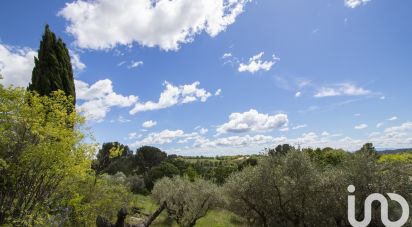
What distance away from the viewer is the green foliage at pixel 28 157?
10.6 metres

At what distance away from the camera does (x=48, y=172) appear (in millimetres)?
11148

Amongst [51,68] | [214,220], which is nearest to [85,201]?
[51,68]

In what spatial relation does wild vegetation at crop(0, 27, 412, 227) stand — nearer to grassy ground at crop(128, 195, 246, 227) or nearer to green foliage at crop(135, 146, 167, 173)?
grassy ground at crop(128, 195, 246, 227)

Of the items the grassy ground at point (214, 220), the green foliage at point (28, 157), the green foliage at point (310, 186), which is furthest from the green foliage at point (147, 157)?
the green foliage at point (28, 157)

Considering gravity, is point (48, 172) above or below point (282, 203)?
above

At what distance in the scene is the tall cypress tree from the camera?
25203 mm

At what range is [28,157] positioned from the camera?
1059cm

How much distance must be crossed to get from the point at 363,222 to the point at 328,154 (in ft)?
134

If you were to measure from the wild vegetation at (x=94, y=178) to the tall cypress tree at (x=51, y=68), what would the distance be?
80 millimetres

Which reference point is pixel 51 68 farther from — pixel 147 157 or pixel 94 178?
pixel 147 157

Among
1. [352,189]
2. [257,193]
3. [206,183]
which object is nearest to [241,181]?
[257,193]

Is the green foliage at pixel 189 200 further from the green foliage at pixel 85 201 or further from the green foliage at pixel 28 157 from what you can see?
the green foliage at pixel 28 157

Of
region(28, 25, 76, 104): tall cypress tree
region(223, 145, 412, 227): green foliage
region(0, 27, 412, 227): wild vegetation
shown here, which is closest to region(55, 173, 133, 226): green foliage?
region(0, 27, 412, 227): wild vegetation

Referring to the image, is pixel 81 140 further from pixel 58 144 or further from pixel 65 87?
pixel 65 87
